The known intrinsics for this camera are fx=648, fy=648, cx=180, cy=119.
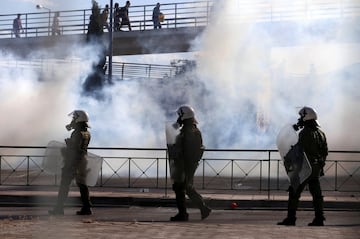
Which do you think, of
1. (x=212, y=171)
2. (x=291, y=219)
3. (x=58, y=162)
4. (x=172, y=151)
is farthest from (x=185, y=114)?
(x=212, y=171)

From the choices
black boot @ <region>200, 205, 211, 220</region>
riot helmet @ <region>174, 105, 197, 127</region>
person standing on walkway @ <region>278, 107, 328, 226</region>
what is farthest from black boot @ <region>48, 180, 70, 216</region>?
person standing on walkway @ <region>278, 107, 328, 226</region>

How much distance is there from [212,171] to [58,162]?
7648 mm

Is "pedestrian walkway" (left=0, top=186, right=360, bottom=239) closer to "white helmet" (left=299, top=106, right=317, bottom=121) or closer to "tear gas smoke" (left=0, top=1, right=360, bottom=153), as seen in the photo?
"white helmet" (left=299, top=106, right=317, bottom=121)

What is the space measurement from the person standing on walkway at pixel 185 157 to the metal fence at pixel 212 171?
163 inches

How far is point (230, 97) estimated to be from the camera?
1889 centimetres

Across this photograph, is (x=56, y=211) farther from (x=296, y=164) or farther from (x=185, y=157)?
(x=296, y=164)

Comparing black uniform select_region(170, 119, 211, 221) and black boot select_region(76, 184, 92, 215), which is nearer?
black uniform select_region(170, 119, 211, 221)

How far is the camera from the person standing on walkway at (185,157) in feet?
28.6

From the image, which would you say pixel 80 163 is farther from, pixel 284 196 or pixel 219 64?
pixel 219 64

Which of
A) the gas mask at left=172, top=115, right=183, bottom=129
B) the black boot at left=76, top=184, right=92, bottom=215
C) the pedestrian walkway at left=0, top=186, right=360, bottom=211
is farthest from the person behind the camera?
the pedestrian walkway at left=0, top=186, right=360, bottom=211

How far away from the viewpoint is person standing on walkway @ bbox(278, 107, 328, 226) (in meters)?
8.16

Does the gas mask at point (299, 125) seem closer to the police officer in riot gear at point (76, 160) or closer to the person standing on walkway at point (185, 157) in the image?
the person standing on walkway at point (185, 157)

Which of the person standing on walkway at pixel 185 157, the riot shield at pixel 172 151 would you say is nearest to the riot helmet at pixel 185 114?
the person standing on walkway at pixel 185 157

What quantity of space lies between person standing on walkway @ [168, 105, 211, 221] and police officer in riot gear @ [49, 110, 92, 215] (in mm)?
1249
